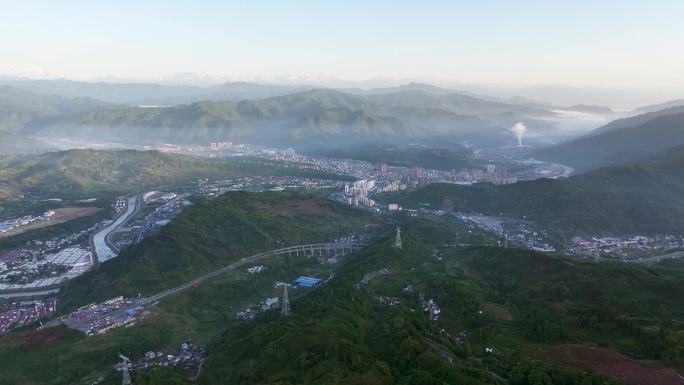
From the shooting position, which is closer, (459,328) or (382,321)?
(459,328)

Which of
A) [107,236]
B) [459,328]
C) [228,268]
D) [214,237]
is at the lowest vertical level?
[107,236]

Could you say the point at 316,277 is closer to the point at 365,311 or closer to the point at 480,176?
the point at 365,311

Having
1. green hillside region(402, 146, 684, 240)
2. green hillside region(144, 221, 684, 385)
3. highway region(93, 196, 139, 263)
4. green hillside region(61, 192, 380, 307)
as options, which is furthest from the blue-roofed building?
green hillside region(402, 146, 684, 240)

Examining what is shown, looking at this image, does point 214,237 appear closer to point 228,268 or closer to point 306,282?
point 228,268

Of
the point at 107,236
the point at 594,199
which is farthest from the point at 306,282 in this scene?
the point at 594,199

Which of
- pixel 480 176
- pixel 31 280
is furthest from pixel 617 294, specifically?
pixel 480 176

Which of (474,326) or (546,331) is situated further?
(474,326)

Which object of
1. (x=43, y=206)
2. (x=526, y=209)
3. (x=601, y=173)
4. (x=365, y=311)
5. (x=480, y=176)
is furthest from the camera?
(x=480, y=176)
